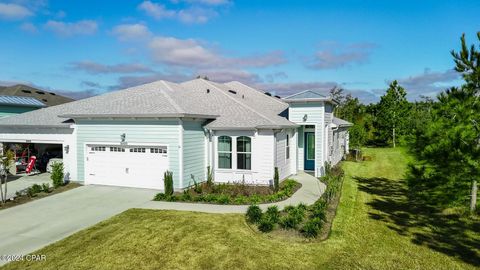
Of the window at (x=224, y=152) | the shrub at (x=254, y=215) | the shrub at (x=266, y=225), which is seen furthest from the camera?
the window at (x=224, y=152)

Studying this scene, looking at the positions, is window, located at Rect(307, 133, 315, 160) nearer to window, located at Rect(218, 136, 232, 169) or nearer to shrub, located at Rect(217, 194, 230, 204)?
window, located at Rect(218, 136, 232, 169)

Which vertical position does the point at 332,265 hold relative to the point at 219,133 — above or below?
below

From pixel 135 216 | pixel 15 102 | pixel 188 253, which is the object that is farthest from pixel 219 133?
pixel 15 102

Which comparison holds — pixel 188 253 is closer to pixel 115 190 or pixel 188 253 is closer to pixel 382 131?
pixel 115 190

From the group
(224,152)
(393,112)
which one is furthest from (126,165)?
(393,112)

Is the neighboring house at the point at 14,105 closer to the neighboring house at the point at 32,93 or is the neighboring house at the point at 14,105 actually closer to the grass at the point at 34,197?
the neighboring house at the point at 32,93

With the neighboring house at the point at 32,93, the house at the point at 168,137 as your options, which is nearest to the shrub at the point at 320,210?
the house at the point at 168,137

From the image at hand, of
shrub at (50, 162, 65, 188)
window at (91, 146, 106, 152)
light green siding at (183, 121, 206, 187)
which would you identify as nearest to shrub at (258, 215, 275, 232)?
light green siding at (183, 121, 206, 187)
